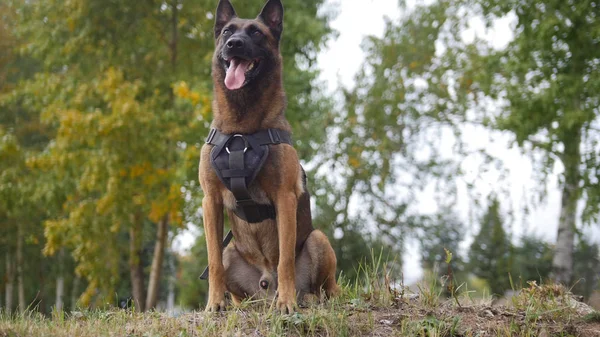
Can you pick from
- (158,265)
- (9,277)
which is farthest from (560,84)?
(9,277)

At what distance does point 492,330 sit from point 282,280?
1682 millimetres

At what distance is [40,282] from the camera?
2861 cm

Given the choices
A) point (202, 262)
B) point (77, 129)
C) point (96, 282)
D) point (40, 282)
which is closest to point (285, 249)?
point (77, 129)

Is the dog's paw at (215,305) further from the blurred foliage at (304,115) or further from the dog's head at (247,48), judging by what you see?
the blurred foliage at (304,115)

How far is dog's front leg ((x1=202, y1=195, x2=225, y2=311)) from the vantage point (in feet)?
16.6

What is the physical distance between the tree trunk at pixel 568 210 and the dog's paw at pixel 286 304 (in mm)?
6841

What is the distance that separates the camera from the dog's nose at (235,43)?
486cm

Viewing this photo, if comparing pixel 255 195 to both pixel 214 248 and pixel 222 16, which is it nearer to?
pixel 214 248

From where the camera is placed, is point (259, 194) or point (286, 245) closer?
point (286, 245)

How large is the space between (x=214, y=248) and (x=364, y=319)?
4.39 ft

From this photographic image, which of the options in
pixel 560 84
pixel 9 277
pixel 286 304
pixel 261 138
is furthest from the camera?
pixel 9 277

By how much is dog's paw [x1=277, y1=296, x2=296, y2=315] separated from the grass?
9 centimetres

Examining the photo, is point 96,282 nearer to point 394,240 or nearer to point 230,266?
point 394,240

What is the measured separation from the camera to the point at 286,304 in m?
4.81
